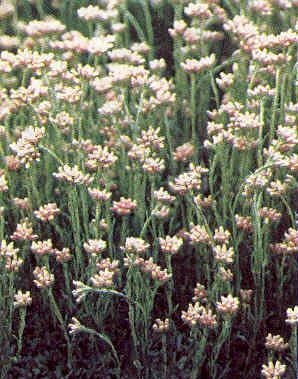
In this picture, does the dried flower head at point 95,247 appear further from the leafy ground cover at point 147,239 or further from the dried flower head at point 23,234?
the dried flower head at point 23,234

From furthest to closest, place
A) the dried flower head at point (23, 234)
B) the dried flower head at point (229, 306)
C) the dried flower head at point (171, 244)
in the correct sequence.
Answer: the dried flower head at point (23, 234)
the dried flower head at point (171, 244)
the dried flower head at point (229, 306)

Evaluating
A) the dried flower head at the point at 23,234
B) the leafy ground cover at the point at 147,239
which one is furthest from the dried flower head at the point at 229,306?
the dried flower head at the point at 23,234

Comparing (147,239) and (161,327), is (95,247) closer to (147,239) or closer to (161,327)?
(161,327)

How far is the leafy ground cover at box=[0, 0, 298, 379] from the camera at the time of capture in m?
2.07

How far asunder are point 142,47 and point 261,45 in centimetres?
67

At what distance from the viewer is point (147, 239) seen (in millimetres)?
2453

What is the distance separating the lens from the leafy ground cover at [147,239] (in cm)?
207

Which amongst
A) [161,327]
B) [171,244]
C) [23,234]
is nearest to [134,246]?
[171,244]

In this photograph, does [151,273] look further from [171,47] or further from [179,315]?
[171,47]

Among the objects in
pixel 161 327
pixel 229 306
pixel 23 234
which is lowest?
pixel 161 327

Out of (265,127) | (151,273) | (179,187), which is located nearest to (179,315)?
(151,273)

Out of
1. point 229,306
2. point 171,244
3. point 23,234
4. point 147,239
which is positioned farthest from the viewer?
point 147,239

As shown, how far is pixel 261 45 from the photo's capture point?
2.23m

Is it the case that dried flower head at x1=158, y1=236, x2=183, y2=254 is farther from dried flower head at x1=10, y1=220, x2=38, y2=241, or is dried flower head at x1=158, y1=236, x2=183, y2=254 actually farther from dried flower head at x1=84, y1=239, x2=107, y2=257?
dried flower head at x1=10, y1=220, x2=38, y2=241
